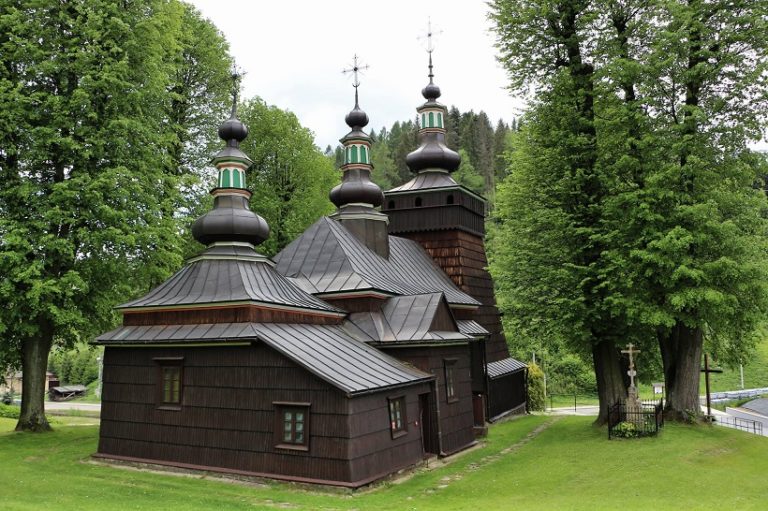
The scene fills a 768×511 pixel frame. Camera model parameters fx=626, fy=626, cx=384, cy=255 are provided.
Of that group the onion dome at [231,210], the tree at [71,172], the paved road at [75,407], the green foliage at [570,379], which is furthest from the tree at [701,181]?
the paved road at [75,407]

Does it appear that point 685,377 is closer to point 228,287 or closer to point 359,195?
point 359,195

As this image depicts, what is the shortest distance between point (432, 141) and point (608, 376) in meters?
12.5

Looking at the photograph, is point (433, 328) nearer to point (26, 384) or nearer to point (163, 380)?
point (163, 380)

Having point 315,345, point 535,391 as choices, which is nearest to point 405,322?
point 315,345

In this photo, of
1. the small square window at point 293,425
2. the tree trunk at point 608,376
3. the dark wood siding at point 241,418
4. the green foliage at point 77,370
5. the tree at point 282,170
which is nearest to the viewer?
the dark wood siding at point 241,418

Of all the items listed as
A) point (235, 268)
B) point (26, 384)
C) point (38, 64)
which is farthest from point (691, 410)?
point (38, 64)

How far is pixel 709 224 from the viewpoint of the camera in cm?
1661

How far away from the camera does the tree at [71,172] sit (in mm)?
17984

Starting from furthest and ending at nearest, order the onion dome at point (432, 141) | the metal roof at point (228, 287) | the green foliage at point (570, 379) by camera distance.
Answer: the green foliage at point (570, 379), the onion dome at point (432, 141), the metal roof at point (228, 287)

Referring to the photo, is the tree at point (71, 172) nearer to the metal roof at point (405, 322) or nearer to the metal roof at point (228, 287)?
the metal roof at point (228, 287)

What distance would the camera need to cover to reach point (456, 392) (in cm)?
1862

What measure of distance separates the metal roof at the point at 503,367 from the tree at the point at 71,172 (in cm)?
1306

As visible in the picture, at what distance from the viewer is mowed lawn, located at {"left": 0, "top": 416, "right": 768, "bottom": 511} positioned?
1195 centimetres

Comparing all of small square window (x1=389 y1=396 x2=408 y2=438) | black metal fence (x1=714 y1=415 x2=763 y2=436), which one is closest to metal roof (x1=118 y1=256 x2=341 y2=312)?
small square window (x1=389 y1=396 x2=408 y2=438)
